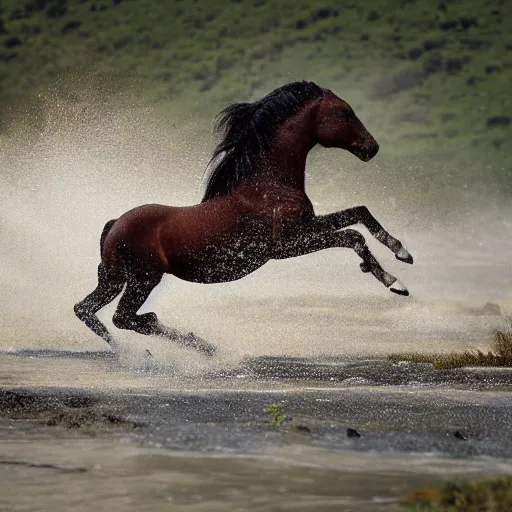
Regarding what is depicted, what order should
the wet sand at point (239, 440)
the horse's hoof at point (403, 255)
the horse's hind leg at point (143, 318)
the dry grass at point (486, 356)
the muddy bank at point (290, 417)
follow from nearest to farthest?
the wet sand at point (239, 440)
the muddy bank at point (290, 417)
the horse's hoof at point (403, 255)
the horse's hind leg at point (143, 318)
the dry grass at point (486, 356)

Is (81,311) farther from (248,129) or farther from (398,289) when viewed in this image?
(398,289)

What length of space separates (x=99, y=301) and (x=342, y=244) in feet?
6.91

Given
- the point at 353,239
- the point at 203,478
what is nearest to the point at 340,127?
the point at 353,239

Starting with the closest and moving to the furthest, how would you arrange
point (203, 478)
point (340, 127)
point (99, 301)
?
point (203, 478)
point (340, 127)
point (99, 301)

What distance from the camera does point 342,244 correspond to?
22.1 ft

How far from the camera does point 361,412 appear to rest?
17.7 ft

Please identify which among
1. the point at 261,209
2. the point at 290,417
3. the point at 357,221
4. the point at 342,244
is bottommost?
the point at 290,417

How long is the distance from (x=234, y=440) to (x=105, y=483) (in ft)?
3.38

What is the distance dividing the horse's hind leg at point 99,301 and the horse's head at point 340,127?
1933mm

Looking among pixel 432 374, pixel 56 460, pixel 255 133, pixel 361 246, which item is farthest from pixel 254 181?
pixel 56 460

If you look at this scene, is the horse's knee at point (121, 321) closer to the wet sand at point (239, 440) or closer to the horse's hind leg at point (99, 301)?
the horse's hind leg at point (99, 301)

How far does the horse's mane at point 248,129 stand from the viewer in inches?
277

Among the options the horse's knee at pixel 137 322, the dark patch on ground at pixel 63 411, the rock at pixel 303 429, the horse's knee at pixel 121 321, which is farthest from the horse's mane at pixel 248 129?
the rock at pixel 303 429

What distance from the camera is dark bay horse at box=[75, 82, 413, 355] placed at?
6828mm
